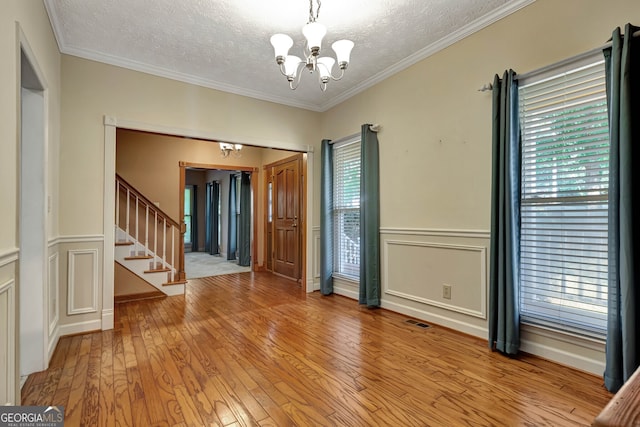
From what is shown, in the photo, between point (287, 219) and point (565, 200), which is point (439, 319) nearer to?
point (565, 200)

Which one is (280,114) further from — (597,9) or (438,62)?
(597,9)

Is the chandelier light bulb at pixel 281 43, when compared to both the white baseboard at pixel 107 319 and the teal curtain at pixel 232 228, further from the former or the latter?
the teal curtain at pixel 232 228

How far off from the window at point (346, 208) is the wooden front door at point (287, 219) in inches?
40.7

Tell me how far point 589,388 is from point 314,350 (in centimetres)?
183

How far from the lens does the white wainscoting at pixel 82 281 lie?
2.98 metres

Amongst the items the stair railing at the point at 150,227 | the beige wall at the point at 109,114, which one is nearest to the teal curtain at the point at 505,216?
the beige wall at the point at 109,114

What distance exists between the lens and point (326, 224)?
442 cm

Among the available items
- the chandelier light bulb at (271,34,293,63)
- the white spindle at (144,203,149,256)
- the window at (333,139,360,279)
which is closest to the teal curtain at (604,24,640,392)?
the chandelier light bulb at (271,34,293,63)

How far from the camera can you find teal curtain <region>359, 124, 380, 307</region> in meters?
3.72

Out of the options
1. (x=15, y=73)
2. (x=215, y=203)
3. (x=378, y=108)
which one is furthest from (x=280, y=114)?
(x=215, y=203)

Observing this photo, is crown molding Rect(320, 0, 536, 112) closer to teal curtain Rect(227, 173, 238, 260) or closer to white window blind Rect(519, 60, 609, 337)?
white window blind Rect(519, 60, 609, 337)

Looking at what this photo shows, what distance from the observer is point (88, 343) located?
277 cm

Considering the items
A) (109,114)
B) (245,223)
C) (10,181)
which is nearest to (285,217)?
(245,223)

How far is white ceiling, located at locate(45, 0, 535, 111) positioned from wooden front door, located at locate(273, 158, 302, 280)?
218cm
